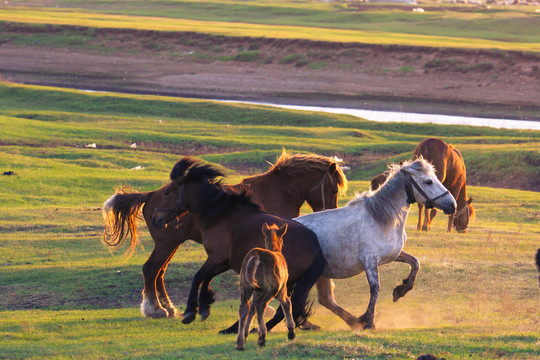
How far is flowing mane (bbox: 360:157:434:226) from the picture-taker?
10.3 metres

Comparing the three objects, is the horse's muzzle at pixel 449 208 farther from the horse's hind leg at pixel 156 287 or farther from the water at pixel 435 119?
the water at pixel 435 119

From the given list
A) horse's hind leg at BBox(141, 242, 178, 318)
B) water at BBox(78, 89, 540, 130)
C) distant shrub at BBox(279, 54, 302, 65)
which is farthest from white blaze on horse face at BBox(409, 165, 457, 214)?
distant shrub at BBox(279, 54, 302, 65)

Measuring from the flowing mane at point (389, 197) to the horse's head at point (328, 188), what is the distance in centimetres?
118

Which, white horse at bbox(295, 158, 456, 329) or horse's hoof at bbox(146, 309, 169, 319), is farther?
horse's hoof at bbox(146, 309, 169, 319)

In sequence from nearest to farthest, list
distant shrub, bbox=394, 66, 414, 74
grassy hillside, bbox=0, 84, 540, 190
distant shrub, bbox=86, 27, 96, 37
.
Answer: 1. grassy hillside, bbox=0, 84, 540, 190
2. distant shrub, bbox=394, 66, 414, 74
3. distant shrub, bbox=86, 27, 96, 37

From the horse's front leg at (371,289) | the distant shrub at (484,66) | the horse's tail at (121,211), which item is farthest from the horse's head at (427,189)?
the distant shrub at (484,66)

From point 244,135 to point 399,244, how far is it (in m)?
27.4

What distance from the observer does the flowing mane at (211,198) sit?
10.7m

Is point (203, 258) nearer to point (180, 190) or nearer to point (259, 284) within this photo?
point (180, 190)

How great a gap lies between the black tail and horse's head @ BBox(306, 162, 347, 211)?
5.80ft

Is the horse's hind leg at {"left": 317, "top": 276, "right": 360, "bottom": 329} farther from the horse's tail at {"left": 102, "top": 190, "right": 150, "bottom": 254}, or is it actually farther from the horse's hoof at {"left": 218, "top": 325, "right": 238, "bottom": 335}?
the horse's tail at {"left": 102, "top": 190, "right": 150, "bottom": 254}

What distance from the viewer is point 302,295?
9.95 m

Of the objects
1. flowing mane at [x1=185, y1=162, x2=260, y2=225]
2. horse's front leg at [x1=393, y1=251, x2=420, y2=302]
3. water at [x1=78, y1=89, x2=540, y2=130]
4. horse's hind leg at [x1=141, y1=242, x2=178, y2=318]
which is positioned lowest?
water at [x1=78, y1=89, x2=540, y2=130]

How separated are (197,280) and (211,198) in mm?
1099
